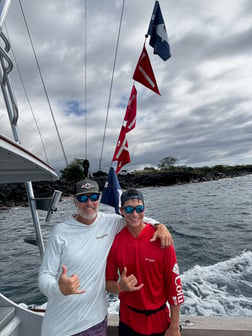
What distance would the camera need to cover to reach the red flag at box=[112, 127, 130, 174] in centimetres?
443

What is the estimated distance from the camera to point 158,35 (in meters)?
4.92

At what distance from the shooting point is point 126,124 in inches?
174

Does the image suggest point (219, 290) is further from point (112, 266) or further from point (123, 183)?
point (123, 183)

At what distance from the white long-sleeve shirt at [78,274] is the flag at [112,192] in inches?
54.3

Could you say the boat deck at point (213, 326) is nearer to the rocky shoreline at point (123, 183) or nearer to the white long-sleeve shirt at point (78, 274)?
the white long-sleeve shirt at point (78, 274)

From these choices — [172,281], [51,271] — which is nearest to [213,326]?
[172,281]

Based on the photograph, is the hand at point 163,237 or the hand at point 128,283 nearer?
the hand at point 128,283

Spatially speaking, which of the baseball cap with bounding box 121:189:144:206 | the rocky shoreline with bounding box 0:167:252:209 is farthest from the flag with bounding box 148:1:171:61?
the rocky shoreline with bounding box 0:167:252:209

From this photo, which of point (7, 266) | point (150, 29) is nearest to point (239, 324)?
point (150, 29)

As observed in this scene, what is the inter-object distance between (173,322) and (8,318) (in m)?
2.07

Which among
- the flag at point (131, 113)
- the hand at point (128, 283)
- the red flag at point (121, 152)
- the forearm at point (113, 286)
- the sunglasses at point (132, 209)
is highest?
the flag at point (131, 113)

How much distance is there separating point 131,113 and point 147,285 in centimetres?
303

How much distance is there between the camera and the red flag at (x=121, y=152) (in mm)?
4426

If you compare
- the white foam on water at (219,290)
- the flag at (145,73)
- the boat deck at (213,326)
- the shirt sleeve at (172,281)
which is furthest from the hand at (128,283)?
the white foam on water at (219,290)
